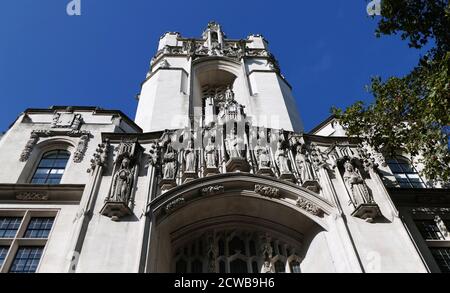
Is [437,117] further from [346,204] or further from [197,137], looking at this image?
[197,137]

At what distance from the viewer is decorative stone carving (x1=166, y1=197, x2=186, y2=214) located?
1351 centimetres

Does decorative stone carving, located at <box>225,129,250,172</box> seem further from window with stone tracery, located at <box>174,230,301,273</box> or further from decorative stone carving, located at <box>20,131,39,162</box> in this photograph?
decorative stone carving, located at <box>20,131,39,162</box>

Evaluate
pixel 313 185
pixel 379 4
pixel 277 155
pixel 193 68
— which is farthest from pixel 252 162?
pixel 193 68

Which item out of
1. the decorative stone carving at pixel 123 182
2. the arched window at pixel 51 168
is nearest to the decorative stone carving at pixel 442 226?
the decorative stone carving at pixel 123 182

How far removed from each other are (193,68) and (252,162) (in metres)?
15.7

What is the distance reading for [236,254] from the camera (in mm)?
14234

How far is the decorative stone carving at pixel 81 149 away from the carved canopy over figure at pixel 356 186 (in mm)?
11791

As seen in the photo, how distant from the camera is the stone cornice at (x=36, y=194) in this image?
15.1m

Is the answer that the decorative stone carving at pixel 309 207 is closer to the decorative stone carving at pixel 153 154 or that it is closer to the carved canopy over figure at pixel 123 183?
the decorative stone carving at pixel 153 154

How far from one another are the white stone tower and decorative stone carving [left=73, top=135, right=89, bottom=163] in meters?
3.28

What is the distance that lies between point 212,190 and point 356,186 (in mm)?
5313

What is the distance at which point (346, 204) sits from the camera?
14.0 m

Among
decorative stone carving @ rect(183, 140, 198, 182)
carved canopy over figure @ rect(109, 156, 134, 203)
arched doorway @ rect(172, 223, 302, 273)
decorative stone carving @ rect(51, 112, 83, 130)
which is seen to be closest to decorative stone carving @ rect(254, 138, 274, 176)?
arched doorway @ rect(172, 223, 302, 273)

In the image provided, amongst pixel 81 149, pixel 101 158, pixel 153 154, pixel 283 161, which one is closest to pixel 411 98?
pixel 283 161
